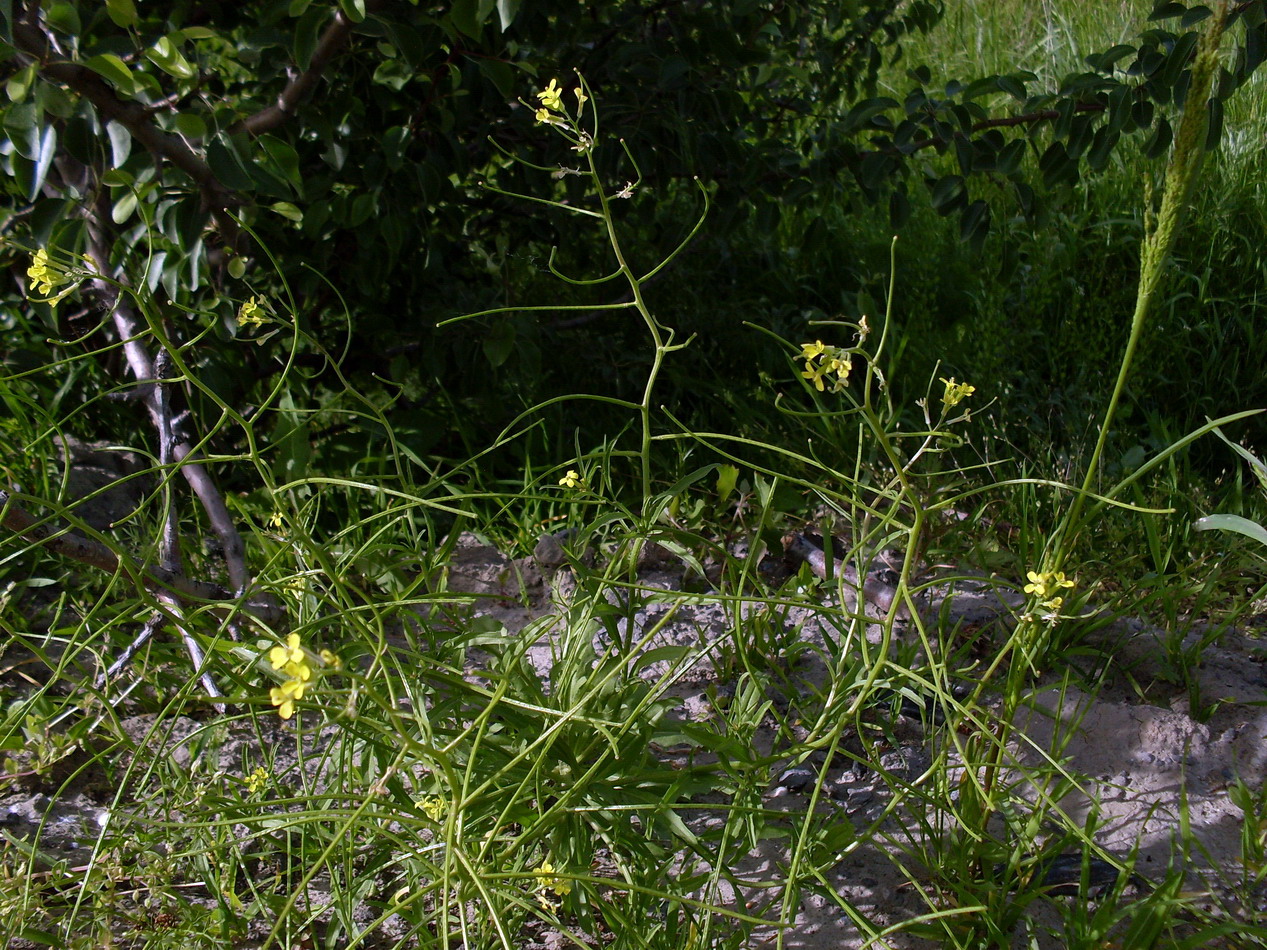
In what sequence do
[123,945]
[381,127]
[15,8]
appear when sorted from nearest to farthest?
[123,945], [15,8], [381,127]

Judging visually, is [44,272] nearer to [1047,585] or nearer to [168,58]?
[168,58]

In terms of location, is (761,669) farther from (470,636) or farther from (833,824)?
(470,636)

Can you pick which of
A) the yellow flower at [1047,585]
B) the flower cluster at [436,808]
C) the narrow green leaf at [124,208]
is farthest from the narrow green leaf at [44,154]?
the yellow flower at [1047,585]

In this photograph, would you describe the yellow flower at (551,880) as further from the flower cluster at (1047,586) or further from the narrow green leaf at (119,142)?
the narrow green leaf at (119,142)

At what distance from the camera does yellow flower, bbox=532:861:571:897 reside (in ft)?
3.91

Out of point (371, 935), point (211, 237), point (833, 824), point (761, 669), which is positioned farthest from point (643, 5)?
point (371, 935)

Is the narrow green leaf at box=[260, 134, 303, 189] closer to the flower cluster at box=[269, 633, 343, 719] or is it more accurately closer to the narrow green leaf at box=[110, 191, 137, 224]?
the narrow green leaf at box=[110, 191, 137, 224]

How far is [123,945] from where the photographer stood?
1.47 meters

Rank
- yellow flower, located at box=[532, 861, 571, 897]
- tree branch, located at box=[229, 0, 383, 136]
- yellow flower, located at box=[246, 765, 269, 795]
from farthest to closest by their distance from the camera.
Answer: tree branch, located at box=[229, 0, 383, 136] < yellow flower, located at box=[246, 765, 269, 795] < yellow flower, located at box=[532, 861, 571, 897]

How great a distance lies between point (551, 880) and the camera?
4.08 feet

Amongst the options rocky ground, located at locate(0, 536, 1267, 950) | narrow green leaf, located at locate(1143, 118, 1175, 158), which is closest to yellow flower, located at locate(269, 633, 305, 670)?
rocky ground, located at locate(0, 536, 1267, 950)

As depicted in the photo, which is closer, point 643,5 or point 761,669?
point 761,669

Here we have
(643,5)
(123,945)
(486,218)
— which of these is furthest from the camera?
(486,218)

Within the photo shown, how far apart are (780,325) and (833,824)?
1638 millimetres
